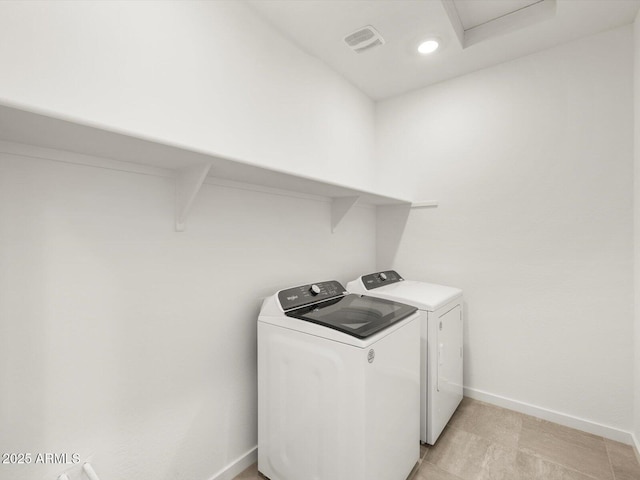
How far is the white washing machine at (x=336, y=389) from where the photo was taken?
1.22m

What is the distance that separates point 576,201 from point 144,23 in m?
2.69

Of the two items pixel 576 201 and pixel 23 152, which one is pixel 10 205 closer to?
pixel 23 152

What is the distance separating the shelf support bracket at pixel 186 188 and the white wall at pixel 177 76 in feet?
0.54

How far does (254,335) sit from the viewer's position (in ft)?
5.59

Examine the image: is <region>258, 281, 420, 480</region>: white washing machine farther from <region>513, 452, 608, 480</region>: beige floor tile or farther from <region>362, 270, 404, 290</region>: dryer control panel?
<region>513, 452, 608, 480</region>: beige floor tile

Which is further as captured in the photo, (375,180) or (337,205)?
(375,180)

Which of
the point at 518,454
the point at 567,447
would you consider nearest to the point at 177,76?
the point at 518,454

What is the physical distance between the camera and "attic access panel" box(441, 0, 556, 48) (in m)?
1.85

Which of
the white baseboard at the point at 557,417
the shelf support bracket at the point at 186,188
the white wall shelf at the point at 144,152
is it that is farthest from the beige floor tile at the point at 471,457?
the shelf support bracket at the point at 186,188

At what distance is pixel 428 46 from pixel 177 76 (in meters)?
1.70

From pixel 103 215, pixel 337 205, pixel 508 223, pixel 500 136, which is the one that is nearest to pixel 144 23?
pixel 103 215

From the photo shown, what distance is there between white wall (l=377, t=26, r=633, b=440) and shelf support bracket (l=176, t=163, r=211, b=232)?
1994 mm

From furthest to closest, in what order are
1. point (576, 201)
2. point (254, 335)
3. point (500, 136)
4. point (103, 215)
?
1. point (500, 136)
2. point (576, 201)
3. point (254, 335)
4. point (103, 215)

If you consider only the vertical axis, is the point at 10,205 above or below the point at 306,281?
above
